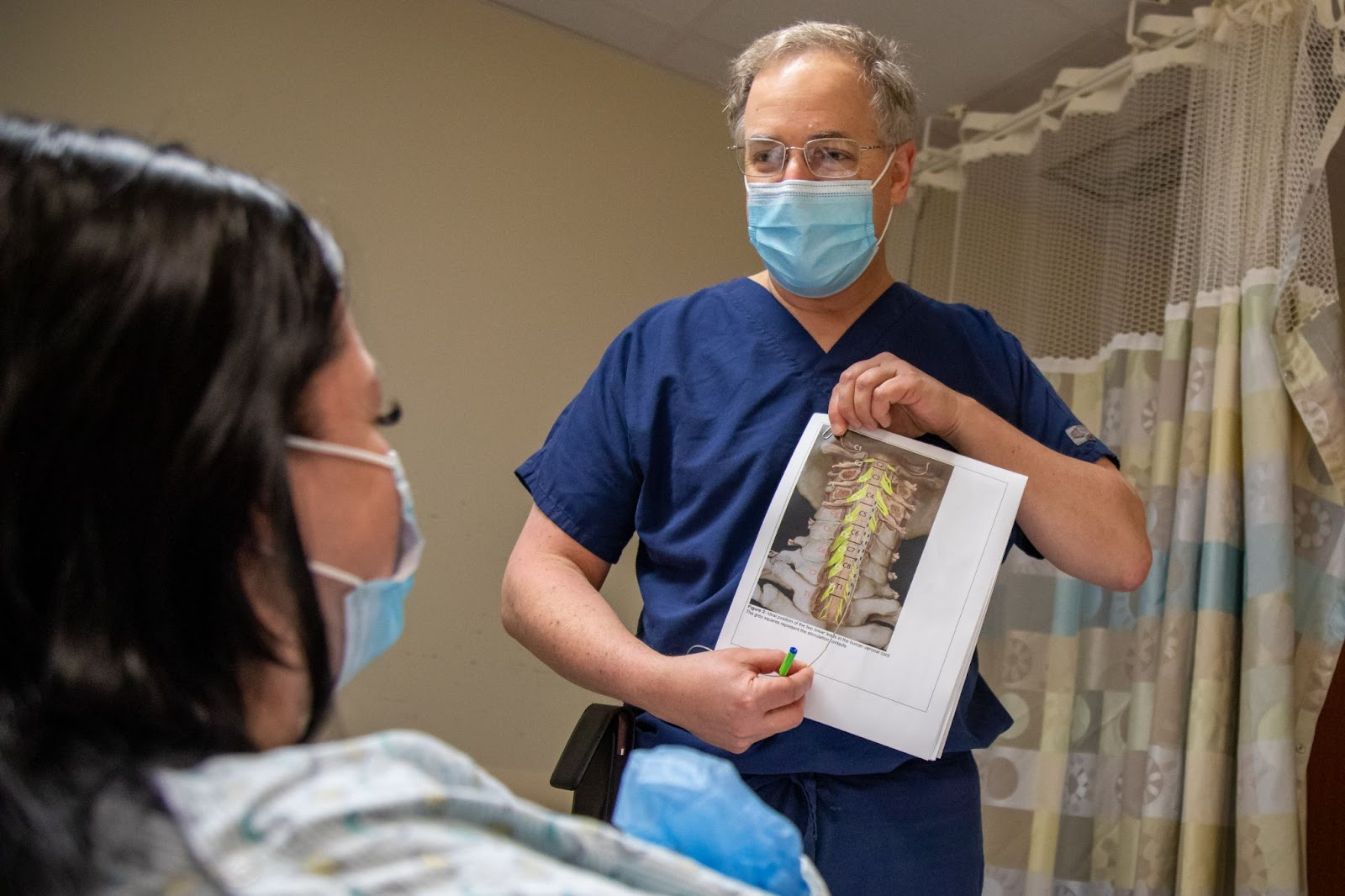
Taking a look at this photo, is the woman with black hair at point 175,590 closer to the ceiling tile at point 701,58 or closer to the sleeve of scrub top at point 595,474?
the sleeve of scrub top at point 595,474

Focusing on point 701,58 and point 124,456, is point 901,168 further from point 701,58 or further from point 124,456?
point 701,58

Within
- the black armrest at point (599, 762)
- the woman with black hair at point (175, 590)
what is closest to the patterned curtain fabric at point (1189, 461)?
the black armrest at point (599, 762)

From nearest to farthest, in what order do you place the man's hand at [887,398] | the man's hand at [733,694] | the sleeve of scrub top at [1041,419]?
1. the man's hand at [733,694]
2. the man's hand at [887,398]
3. the sleeve of scrub top at [1041,419]

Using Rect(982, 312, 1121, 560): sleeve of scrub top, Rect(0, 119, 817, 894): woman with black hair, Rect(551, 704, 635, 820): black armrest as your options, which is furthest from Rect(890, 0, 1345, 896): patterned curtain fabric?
Rect(0, 119, 817, 894): woman with black hair

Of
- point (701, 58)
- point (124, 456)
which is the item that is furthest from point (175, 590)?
point (701, 58)

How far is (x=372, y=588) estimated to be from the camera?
68cm

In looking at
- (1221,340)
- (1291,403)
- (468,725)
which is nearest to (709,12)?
(1221,340)

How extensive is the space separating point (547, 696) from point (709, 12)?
1.58 m

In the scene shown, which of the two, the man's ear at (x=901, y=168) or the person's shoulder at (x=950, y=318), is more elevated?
the man's ear at (x=901, y=168)

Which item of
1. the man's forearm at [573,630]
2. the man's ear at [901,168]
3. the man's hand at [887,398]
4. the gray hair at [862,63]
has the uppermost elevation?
the gray hair at [862,63]

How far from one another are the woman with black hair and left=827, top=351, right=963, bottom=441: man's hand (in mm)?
577

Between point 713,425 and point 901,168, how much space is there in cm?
41

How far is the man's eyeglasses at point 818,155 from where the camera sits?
1208 mm

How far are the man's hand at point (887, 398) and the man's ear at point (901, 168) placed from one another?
318 mm
